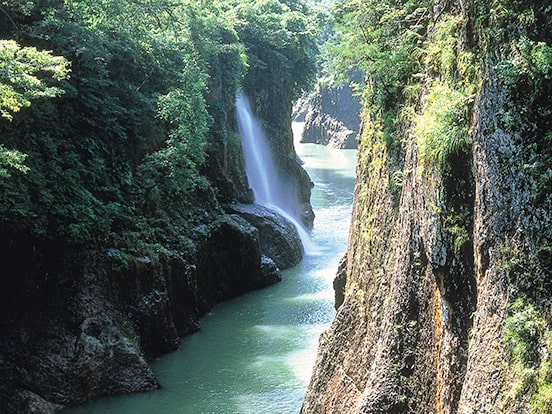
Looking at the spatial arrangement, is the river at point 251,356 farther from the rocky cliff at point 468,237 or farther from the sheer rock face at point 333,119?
the sheer rock face at point 333,119

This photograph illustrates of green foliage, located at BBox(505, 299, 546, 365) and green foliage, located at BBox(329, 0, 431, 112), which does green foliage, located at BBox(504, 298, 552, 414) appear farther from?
green foliage, located at BBox(329, 0, 431, 112)

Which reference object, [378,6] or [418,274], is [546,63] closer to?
[418,274]

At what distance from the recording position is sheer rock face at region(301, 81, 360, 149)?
65875 millimetres

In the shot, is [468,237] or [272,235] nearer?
[468,237]

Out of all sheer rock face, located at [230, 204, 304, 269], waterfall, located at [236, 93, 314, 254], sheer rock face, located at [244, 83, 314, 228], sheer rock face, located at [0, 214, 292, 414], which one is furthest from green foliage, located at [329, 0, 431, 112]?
sheer rock face, located at [244, 83, 314, 228]

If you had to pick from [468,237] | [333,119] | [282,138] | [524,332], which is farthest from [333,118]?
[524,332]

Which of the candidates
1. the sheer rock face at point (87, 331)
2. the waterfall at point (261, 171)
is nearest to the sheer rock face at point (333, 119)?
the waterfall at point (261, 171)

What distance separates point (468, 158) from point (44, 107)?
35.7ft

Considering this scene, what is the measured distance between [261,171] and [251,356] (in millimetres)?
13956

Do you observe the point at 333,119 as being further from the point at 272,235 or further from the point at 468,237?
the point at 468,237

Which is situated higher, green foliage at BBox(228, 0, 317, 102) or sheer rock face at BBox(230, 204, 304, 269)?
green foliage at BBox(228, 0, 317, 102)

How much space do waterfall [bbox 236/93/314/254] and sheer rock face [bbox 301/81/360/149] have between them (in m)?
35.9

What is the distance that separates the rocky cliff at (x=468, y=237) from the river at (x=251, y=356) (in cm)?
480

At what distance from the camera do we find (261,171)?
94.2ft
